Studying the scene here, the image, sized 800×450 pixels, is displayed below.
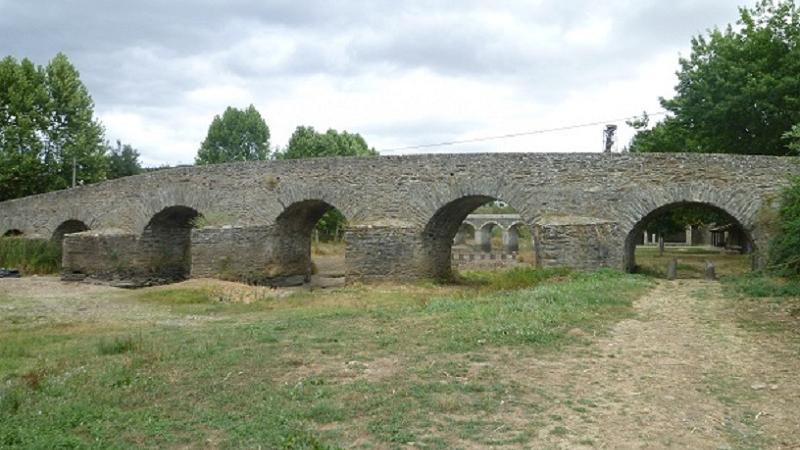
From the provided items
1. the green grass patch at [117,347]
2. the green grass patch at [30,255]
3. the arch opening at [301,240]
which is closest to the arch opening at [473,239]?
the arch opening at [301,240]

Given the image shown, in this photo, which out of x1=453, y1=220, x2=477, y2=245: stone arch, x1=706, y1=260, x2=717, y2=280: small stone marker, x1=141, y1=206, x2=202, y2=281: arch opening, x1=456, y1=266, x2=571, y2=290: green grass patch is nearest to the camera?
x1=456, y1=266, x2=571, y2=290: green grass patch

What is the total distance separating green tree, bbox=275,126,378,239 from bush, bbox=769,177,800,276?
26203mm

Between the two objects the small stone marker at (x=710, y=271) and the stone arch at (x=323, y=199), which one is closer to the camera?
the small stone marker at (x=710, y=271)

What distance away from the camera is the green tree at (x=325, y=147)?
38.5m

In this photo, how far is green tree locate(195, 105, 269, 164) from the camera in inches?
1892

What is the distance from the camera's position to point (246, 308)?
41.8ft

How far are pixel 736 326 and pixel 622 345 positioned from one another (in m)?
2.31

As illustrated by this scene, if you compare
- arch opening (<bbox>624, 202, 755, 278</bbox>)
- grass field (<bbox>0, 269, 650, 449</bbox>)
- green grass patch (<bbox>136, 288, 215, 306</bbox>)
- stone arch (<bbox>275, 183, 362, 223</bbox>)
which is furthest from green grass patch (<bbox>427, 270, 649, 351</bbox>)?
stone arch (<bbox>275, 183, 362, 223</bbox>)

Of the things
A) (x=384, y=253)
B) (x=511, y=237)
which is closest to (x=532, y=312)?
(x=384, y=253)

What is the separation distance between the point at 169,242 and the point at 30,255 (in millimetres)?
5342

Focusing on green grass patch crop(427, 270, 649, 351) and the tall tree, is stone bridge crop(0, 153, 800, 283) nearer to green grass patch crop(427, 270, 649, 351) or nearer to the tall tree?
green grass patch crop(427, 270, 649, 351)

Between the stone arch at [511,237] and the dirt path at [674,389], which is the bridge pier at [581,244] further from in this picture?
the stone arch at [511,237]

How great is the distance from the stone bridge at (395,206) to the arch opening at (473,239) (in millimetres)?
85

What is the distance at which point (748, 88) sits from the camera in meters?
18.5
